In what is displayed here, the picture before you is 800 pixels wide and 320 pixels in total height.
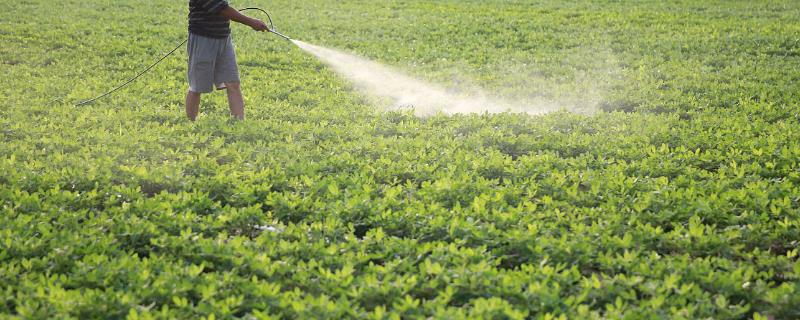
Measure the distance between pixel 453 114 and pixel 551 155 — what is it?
197 cm

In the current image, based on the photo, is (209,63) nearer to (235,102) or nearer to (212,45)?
(212,45)

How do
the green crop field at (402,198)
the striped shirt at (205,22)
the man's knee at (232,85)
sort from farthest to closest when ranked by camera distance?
the man's knee at (232,85), the striped shirt at (205,22), the green crop field at (402,198)

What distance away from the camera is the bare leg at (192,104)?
789cm

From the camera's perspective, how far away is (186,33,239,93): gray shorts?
7539 millimetres

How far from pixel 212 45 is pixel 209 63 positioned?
0.62 feet

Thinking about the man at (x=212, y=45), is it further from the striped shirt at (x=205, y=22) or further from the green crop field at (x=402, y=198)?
the green crop field at (x=402, y=198)

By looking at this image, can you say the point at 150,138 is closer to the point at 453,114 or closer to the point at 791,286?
the point at 453,114

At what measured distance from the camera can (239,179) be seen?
583 centimetres

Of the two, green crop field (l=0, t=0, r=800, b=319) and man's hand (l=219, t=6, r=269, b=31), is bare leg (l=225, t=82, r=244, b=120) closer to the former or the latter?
green crop field (l=0, t=0, r=800, b=319)

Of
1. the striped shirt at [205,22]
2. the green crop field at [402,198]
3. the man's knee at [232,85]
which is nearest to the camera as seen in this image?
the green crop field at [402,198]

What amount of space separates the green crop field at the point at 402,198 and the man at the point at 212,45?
45cm

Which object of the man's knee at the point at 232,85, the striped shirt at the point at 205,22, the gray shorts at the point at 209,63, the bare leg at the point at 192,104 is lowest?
the bare leg at the point at 192,104

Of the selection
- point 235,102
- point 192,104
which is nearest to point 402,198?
point 235,102

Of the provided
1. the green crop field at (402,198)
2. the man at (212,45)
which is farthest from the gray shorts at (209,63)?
the green crop field at (402,198)
